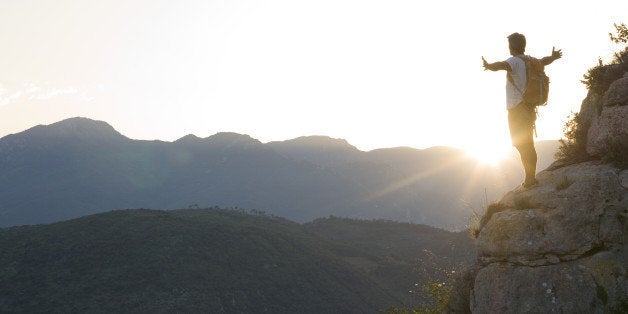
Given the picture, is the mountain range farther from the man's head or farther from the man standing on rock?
the man's head

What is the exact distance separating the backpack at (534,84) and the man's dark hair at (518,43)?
0.27 m

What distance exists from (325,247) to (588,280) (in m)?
78.8

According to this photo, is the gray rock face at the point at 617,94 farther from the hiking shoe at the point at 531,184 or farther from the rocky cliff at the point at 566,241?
the hiking shoe at the point at 531,184

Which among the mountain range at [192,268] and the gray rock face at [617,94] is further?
the mountain range at [192,268]

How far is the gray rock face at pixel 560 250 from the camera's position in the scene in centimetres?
673

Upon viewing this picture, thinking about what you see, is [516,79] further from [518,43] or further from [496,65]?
[518,43]

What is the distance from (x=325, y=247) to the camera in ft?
277

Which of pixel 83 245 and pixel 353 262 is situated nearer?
pixel 83 245

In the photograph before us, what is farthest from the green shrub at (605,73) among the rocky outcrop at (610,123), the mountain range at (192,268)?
the mountain range at (192,268)

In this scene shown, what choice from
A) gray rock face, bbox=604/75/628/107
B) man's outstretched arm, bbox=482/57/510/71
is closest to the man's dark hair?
man's outstretched arm, bbox=482/57/510/71

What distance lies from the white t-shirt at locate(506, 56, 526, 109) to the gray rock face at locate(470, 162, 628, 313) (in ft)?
4.52

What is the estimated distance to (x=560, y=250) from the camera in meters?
7.20

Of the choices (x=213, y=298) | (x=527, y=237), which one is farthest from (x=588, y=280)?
(x=213, y=298)

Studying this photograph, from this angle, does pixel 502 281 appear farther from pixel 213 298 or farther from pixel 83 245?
pixel 83 245
